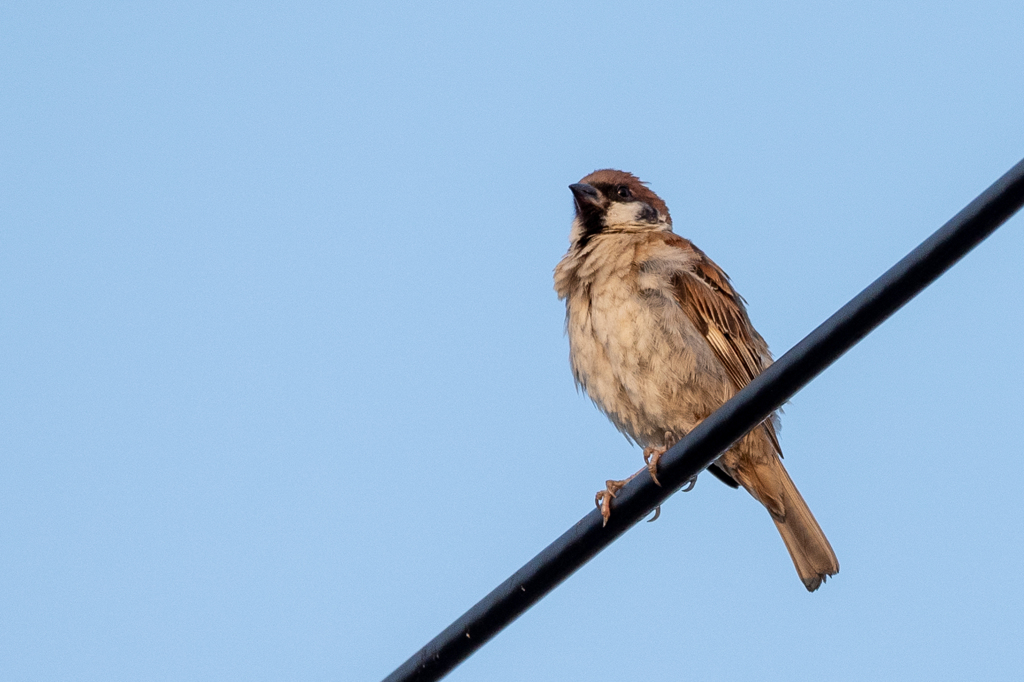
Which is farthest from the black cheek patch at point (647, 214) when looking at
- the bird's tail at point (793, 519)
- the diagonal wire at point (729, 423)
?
the diagonal wire at point (729, 423)

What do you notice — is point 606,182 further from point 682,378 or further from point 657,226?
point 682,378

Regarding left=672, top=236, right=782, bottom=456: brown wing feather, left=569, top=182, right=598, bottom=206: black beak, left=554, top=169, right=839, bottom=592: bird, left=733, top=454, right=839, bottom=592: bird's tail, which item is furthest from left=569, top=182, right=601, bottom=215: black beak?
left=733, top=454, right=839, bottom=592: bird's tail

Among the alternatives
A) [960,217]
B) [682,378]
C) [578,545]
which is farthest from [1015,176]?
[682,378]

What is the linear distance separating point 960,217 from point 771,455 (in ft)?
10.6

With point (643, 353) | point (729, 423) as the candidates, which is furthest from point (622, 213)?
point (729, 423)

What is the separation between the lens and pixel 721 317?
19.8 ft

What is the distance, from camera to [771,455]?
5812 millimetres

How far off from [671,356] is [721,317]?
1.55ft

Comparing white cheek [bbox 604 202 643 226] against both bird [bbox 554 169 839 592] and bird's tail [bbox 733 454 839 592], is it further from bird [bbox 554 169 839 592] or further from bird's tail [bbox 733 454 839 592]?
bird's tail [bbox 733 454 839 592]

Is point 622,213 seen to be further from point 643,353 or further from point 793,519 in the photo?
point 793,519

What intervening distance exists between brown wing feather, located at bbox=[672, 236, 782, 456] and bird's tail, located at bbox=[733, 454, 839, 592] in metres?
0.18

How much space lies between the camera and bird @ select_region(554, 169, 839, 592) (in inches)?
226

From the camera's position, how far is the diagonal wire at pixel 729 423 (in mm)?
2719

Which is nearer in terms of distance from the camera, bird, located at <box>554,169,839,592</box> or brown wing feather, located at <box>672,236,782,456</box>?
bird, located at <box>554,169,839,592</box>
